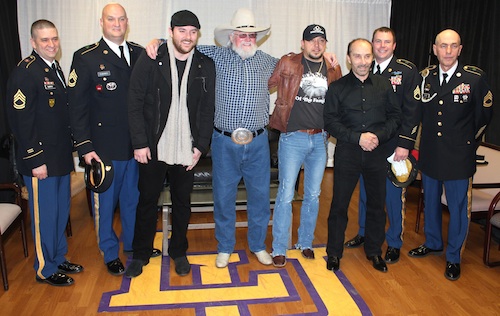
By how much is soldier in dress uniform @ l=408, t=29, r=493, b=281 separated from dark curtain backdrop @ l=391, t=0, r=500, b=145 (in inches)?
76.2

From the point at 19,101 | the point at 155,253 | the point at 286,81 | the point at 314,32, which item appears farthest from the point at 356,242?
the point at 19,101

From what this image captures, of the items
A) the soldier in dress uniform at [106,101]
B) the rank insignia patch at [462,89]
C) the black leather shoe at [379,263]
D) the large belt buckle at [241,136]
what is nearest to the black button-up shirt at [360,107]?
the rank insignia patch at [462,89]

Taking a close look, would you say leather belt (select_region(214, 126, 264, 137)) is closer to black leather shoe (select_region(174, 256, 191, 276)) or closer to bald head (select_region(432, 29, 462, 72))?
black leather shoe (select_region(174, 256, 191, 276))

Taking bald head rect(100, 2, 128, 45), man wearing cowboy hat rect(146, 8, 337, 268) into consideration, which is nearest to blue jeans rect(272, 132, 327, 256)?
man wearing cowboy hat rect(146, 8, 337, 268)

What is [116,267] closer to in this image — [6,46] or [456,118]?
[456,118]

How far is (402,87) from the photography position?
347cm

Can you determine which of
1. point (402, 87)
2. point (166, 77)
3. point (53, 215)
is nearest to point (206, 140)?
point (166, 77)

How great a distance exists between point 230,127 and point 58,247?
5.12ft

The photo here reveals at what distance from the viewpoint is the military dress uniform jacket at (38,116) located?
3.02 metres

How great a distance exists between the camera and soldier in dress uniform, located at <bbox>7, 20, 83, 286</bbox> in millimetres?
3037

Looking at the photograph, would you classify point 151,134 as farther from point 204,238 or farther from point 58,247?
point 204,238

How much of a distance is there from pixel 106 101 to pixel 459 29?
4.32 metres

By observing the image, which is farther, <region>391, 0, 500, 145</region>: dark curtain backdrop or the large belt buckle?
<region>391, 0, 500, 145</region>: dark curtain backdrop

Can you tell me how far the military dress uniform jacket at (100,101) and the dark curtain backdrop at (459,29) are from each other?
392 centimetres
